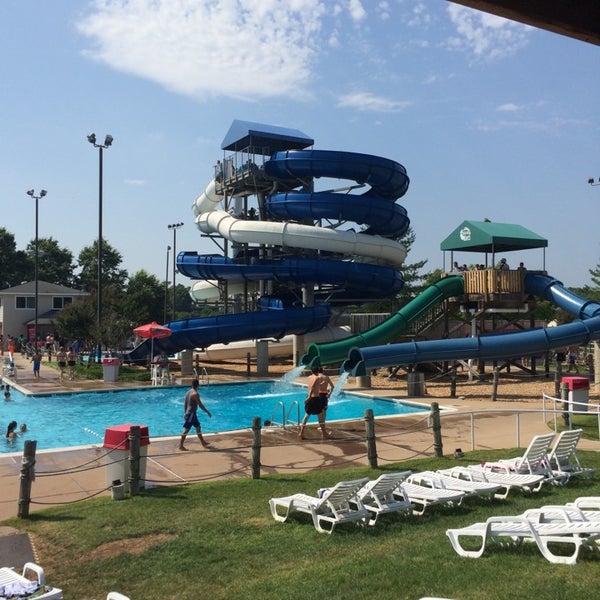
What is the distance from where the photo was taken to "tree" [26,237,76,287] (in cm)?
8094

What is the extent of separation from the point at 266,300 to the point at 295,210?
4.71 meters

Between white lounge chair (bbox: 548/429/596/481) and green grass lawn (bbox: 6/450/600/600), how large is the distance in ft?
1.72

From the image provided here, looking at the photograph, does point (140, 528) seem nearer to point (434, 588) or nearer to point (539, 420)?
point (434, 588)

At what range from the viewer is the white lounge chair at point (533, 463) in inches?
375

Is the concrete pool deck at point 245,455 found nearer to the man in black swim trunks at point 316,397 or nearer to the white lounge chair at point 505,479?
the man in black swim trunks at point 316,397

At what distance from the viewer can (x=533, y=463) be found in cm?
962

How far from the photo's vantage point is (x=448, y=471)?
964cm

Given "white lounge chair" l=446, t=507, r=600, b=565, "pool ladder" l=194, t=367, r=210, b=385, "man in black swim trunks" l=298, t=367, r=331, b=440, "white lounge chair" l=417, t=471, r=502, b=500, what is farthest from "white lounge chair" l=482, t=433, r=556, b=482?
"pool ladder" l=194, t=367, r=210, b=385

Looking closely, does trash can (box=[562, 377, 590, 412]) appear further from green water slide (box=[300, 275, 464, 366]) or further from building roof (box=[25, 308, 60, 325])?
building roof (box=[25, 308, 60, 325])

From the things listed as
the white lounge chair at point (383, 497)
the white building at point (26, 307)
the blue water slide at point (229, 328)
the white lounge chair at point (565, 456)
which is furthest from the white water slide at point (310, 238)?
the white building at point (26, 307)

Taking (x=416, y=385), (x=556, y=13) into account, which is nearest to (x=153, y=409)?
(x=416, y=385)

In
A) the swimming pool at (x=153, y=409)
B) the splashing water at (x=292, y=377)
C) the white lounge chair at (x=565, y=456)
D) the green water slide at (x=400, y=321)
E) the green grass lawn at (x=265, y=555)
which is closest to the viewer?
the green grass lawn at (x=265, y=555)

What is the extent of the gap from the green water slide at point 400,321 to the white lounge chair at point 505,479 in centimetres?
1486

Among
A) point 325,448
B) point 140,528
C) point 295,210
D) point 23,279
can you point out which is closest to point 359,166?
point 295,210
